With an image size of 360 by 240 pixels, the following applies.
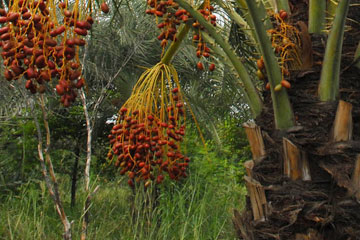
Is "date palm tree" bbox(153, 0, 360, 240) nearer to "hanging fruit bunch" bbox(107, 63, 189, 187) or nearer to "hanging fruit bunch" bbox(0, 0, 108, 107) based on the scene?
"hanging fruit bunch" bbox(107, 63, 189, 187)

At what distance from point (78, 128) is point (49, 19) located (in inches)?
196

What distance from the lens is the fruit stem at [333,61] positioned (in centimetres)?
185

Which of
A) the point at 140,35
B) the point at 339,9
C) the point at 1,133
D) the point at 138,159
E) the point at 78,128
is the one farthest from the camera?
the point at 78,128

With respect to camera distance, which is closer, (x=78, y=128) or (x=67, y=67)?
(x=67, y=67)

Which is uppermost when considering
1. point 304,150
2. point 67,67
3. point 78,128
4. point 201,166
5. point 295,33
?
point 295,33

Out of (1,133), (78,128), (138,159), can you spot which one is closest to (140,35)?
(78,128)

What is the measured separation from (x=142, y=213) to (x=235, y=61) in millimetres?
3079

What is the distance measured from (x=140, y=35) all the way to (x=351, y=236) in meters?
4.15

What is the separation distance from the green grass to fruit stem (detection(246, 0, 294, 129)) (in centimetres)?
188

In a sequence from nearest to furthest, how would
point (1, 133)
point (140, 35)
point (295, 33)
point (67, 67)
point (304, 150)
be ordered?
point (67, 67) < point (304, 150) < point (295, 33) < point (140, 35) < point (1, 133)

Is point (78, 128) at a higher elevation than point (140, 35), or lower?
lower

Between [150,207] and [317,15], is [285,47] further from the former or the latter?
[150,207]

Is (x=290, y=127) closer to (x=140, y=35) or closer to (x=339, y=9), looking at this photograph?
(x=339, y=9)

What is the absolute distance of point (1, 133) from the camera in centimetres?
593
